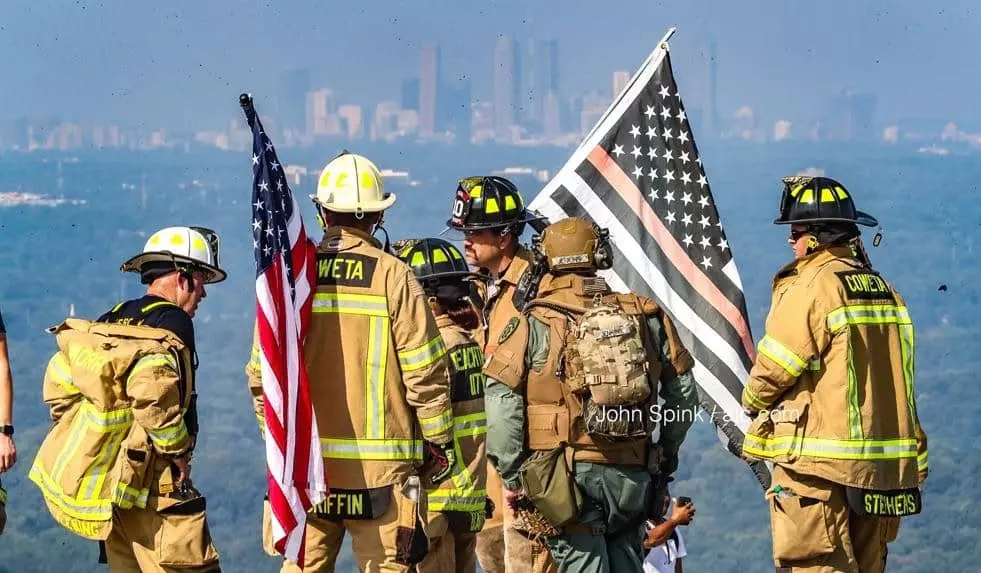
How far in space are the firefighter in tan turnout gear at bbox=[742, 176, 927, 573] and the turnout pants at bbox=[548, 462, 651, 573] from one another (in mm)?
845

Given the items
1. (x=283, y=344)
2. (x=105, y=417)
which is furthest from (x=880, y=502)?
(x=105, y=417)

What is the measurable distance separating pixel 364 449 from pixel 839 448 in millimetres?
2406

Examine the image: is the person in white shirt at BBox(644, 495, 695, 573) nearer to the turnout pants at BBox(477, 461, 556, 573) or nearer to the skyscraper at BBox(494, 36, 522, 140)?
the turnout pants at BBox(477, 461, 556, 573)

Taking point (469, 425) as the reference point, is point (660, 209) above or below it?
above

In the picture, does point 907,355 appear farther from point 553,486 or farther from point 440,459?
point 440,459

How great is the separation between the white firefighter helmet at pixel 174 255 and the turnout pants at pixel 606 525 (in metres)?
1.94

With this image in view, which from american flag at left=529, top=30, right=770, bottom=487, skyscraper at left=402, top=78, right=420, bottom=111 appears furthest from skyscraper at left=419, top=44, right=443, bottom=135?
american flag at left=529, top=30, right=770, bottom=487

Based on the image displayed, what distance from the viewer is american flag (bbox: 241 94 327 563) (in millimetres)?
6797

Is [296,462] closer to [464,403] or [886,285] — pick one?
[464,403]

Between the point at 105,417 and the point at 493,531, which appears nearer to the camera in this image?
the point at 105,417

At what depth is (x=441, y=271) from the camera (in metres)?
8.29

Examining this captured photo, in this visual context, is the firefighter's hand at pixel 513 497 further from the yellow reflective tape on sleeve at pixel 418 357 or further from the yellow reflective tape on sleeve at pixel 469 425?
the yellow reflective tape on sleeve at pixel 418 357

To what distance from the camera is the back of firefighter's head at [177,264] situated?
7461 millimetres

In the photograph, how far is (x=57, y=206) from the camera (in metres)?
35.6
